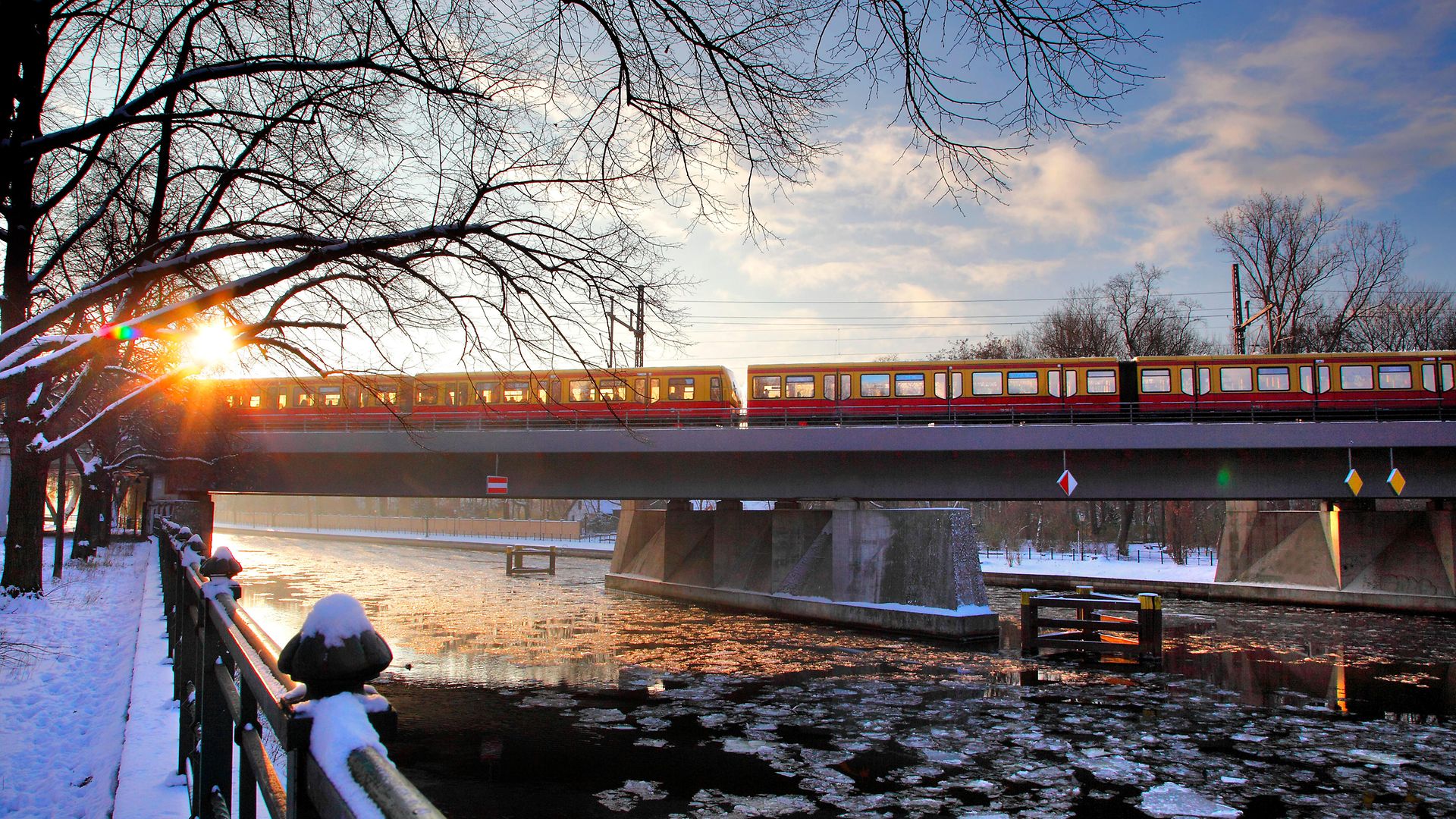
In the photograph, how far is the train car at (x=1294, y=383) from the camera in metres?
29.2

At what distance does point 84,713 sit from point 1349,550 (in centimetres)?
3227

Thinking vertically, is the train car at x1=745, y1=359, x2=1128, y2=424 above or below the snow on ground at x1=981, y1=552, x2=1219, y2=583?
above

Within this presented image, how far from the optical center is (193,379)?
18984mm

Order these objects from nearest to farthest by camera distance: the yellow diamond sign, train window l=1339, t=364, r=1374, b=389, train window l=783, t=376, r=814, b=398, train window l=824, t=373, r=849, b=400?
the yellow diamond sign < train window l=1339, t=364, r=1374, b=389 < train window l=824, t=373, r=849, b=400 < train window l=783, t=376, r=814, b=398

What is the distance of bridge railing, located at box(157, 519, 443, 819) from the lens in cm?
191

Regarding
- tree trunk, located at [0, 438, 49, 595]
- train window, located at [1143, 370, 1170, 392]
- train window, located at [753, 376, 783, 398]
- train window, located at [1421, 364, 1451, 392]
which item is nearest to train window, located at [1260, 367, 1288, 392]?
train window, located at [1143, 370, 1170, 392]

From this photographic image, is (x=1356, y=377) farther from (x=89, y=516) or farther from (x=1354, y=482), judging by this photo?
(x=89, y=516)

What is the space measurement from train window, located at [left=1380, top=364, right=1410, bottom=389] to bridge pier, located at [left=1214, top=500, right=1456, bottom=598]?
3947mm

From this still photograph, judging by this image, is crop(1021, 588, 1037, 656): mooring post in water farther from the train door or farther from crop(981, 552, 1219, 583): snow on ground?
crop(981, 552, 1219, 583): snow on ground

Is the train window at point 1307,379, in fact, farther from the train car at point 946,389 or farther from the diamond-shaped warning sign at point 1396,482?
the train car at point 946,389

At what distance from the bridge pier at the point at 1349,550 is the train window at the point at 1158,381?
5.82 meters

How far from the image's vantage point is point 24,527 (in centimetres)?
1659

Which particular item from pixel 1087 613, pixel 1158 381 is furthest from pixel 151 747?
pixel 1158 381

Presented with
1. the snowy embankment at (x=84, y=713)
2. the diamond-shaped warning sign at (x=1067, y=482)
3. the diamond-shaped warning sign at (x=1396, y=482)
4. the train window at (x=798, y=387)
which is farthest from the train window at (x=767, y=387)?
the snowy embankment at (x=84, y=713)
